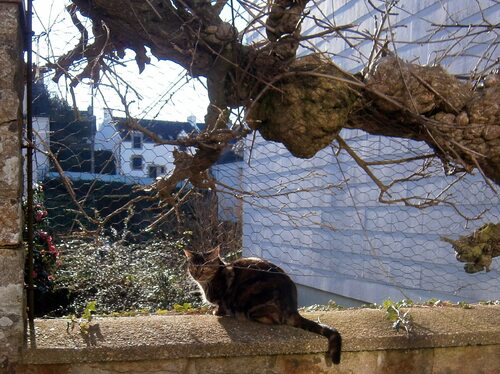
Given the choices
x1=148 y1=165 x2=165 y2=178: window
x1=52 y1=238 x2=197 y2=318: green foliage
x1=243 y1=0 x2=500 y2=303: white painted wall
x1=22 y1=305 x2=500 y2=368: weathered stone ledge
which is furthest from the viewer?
x1=243 y1=0 x2=500 y2=303: white painted wall

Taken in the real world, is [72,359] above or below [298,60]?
below

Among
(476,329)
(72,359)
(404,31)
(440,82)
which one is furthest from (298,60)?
(404,31)

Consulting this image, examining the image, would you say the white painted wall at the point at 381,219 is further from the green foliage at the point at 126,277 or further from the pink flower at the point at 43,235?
the pink flower at the point at 43,235

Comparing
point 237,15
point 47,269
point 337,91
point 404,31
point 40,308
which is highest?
point 404,31

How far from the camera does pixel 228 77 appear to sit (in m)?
2.73

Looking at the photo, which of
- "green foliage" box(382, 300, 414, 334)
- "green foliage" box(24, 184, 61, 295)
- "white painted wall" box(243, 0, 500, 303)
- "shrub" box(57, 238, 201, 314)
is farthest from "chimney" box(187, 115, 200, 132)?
"green foliage" box(24, 184, 61, 295)

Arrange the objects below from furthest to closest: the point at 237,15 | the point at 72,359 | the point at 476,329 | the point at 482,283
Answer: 1. the point at 482,283
2. the point at 476,329
3. the point at 72,359
4. the point at 237,15

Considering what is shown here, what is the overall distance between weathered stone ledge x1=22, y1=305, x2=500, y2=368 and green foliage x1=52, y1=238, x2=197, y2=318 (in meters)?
1.74

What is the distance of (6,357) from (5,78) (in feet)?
3.75

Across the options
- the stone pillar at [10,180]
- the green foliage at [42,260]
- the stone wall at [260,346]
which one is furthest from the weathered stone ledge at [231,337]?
the green foliage at [42,260]

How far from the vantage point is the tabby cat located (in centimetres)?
338

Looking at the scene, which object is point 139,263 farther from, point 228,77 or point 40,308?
point 228,77

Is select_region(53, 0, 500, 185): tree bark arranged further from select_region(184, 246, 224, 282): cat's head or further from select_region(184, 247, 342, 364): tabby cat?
select_region(184, 246, 224, 282): cat's head

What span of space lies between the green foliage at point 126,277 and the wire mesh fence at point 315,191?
0.08ft
